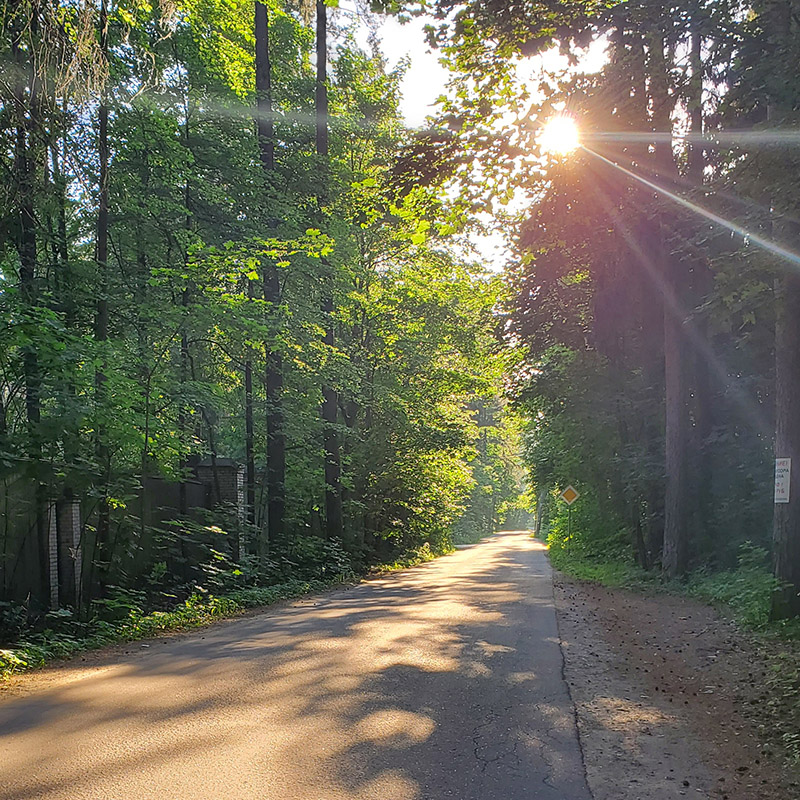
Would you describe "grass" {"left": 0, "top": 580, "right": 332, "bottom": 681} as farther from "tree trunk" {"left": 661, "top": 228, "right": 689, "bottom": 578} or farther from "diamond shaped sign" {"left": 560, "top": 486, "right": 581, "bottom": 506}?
"diamond shaped sign" {"left": 560, "top": 486, "right": 581, "bottom": 506}

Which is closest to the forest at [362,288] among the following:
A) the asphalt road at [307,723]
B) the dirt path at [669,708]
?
the dirt path at [669,708]

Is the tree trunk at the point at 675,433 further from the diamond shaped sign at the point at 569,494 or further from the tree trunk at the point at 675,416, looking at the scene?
the diamond shaped sign at the point at 569,494

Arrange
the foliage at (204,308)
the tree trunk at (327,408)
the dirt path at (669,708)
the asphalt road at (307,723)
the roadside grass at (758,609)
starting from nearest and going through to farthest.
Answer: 1. the asphalt road at (307,723)
2. the dirt path at (669,708)
3. the roadside grass at (758,609)
4. the foliage at (204,308)
5. the tree trunk at (327,408)

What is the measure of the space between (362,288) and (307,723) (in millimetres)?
19226

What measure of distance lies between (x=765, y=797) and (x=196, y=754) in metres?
3.51

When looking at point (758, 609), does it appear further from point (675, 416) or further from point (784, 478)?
point (675, 416)

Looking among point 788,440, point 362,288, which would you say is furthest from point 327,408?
point 788,440

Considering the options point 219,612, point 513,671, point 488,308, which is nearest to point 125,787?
point 513,671

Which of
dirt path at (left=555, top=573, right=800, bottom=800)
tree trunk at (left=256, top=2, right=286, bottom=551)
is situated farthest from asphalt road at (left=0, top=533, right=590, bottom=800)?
tree trunk at (left=256, top=2, right=286, bottom=551)

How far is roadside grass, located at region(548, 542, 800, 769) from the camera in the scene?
577 centimetres

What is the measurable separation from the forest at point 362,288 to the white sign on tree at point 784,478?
0.14 metres

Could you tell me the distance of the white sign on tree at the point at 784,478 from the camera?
32.5ft

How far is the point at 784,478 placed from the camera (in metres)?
9.90

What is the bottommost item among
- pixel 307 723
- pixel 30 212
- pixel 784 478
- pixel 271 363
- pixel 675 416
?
pixel 307 723
